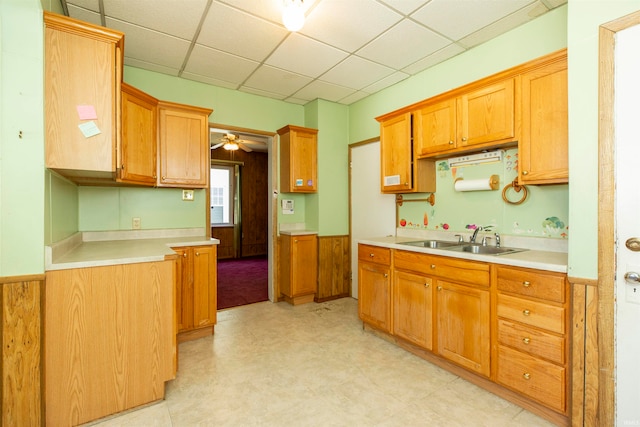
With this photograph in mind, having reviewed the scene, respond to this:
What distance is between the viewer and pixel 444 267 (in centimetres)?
230

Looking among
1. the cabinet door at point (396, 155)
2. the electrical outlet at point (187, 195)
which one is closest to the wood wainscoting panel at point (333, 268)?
the cabinet door at point (396, 155)

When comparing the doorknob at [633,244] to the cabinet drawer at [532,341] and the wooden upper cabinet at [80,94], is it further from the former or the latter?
the wooden upper cabinet at [80,94]

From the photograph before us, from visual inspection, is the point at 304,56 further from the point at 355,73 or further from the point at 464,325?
the point at 464,325

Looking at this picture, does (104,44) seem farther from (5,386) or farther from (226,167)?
(226,167)

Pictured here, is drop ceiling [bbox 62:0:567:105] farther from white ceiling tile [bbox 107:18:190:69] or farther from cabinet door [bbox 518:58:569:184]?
cabinet door [bbox 518:58:569:184]

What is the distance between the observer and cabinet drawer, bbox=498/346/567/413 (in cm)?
168

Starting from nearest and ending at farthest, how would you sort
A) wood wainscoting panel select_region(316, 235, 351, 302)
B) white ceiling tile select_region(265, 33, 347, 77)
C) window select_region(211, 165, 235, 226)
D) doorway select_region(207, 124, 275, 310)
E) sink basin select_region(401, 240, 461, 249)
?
white ceiling tile select_region(265, 33, 347, 77) < sink basin select_region(401, 240, 461, 249) < wood wainscoting panel select_region(316, 235, 351, 302) < doorway select_region(207, 124, 275, 310) < window select_region(211, 165, 235, 226)

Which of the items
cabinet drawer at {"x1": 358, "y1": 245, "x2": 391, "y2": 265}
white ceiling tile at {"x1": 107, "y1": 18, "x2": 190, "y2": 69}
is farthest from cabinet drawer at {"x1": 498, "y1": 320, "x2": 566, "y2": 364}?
white ceiling tile at {"x1": 107, "y1": 18, "x2": 190, "y2": 69}

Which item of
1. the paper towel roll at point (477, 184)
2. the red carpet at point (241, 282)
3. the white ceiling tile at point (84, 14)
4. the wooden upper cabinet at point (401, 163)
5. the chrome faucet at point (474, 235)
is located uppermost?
the white ceiling tile at point (84, 14)

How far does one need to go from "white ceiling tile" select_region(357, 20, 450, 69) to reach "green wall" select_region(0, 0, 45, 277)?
238cm

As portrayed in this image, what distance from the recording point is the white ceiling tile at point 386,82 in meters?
3.34

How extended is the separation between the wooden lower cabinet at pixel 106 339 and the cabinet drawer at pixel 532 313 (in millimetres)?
2244

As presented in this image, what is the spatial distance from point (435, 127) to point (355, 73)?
1.18 metres

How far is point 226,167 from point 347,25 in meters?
5.75
